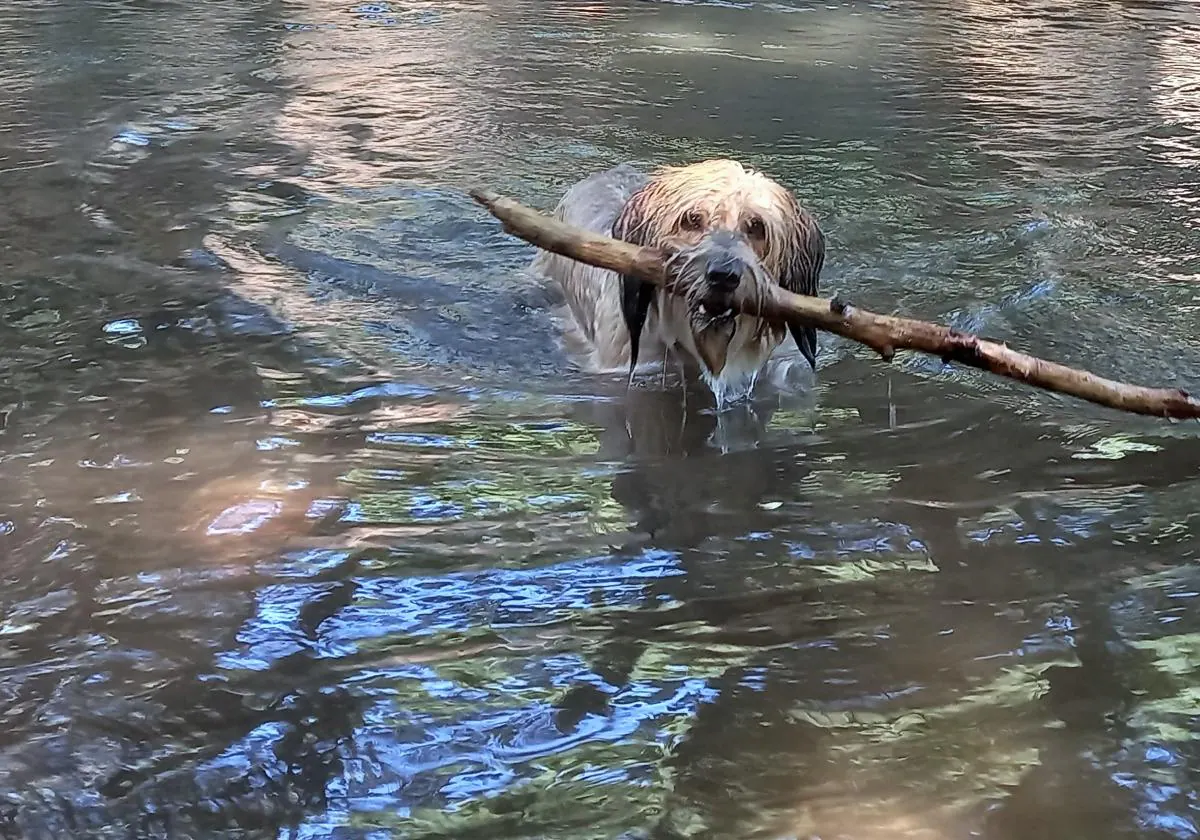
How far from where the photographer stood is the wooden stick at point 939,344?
3.48 m

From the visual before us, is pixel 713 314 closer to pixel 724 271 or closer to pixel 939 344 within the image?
pixel 724 271

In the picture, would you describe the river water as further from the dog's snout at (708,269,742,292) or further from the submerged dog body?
the dog's snout at (708,269,742,292)

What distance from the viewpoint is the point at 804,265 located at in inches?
183

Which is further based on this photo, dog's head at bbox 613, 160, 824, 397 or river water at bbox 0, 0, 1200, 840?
dog's head at bbox 613, 160, 824, 397

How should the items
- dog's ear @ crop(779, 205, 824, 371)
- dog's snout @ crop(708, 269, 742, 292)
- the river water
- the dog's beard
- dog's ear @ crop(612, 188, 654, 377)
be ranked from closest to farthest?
the river water → dog's snout @ crop(708, 269, 742, 292) → the dog's beard → dog's ear @ crop(779, 205, 824, 371) → dog's ear @ crop(612, 188, 654, 377)

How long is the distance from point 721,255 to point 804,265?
540mm

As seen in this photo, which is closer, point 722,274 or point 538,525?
point 538,525

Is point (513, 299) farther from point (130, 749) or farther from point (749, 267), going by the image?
point (130, 749)

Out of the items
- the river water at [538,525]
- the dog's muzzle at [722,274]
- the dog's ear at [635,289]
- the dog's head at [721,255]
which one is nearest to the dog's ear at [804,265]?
the dog's head at [721,255]

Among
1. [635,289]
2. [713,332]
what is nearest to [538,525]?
[713,332]

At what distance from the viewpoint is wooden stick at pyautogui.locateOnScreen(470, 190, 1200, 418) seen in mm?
3477

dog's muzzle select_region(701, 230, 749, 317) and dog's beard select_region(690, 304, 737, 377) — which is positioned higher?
dog's muzzle select_region(701, 230, 749, 317)

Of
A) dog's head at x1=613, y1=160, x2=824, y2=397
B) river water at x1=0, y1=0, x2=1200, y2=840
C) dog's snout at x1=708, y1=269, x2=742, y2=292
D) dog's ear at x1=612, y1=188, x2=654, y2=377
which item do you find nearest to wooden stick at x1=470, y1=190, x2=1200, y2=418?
dog's snout at x1=708, y1=269, x2=742, y2=292

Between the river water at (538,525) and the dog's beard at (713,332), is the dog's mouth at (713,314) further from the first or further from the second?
the river water at (538,525)
